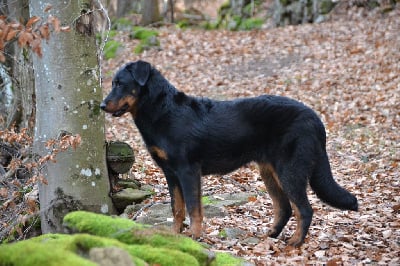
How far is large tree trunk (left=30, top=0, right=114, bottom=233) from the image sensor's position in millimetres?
6168

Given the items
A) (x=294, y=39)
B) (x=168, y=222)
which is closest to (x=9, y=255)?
(x=168, y=222)

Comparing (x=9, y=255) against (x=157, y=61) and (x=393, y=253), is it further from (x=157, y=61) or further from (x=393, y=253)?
(x=157, y=61)

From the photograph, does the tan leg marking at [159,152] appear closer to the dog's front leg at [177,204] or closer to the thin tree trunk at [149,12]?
the dog's front leg at [177,204]

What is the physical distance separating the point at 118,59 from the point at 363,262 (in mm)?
15992

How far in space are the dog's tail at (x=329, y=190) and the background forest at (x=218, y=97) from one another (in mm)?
390

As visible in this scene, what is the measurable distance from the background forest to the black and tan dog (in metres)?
0.48

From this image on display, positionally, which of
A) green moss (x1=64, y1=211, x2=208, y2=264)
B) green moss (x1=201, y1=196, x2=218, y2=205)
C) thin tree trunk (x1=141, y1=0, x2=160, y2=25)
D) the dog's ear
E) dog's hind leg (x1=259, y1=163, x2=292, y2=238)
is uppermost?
thin tree trunk (x1=141, y1=0, x2=160, y2=25)

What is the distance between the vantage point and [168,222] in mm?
6449

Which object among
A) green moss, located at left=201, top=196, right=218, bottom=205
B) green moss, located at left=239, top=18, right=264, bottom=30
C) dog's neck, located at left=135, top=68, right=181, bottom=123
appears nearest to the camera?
dog's neck, located at left=135, top=68, right=181, bottom=123

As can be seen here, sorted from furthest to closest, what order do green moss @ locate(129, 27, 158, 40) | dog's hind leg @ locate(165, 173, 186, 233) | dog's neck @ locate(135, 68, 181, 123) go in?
green moss @ locate(129, 27, 158, 40)
dog's hind leg @ locate(165, 173, 186, 233)
dog's neck @ locate(135, 68, 181, 123)

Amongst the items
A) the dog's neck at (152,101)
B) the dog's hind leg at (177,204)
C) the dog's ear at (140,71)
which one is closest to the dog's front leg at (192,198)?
the dog's hind leg at (177,204)

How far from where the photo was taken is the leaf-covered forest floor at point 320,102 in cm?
583

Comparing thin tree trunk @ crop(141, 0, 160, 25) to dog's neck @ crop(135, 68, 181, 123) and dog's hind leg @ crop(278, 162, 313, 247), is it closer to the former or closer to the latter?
dog's neck @ crop(135, 68, 181, 123)

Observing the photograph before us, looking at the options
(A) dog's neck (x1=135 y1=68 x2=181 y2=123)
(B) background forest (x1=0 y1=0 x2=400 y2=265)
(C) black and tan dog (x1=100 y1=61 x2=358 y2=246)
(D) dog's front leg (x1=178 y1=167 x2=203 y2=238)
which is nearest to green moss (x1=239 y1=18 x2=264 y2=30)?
(B) background forest (x1=0 y1=0 x2=400 y2=265)
